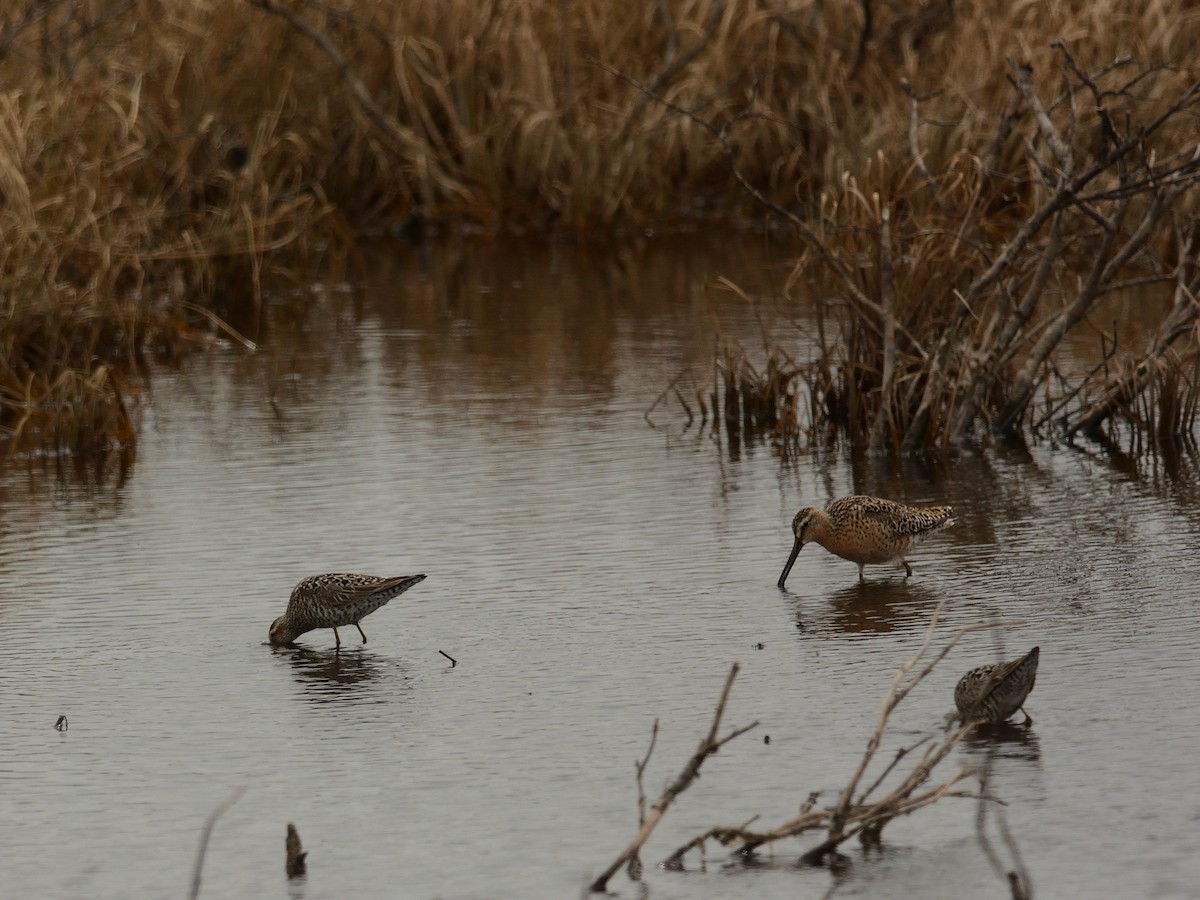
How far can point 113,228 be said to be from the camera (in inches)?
557

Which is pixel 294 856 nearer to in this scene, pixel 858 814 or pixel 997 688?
pixel 858 814

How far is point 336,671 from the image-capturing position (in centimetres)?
750

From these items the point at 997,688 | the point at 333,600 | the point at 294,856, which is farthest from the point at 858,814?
the point at 333,600

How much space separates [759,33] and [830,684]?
14749mm

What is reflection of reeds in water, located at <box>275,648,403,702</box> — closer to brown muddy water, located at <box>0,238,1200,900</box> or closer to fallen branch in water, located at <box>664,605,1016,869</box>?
brown muddy water, located at <box>0,238,1200,900</box>

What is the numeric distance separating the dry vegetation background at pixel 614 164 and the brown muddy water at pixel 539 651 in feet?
1.87

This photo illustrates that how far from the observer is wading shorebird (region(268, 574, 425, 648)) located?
7574mm

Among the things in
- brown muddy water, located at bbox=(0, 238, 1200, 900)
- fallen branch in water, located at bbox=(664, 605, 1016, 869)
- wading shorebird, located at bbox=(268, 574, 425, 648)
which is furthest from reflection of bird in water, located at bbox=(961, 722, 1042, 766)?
wading shorebird, located at bbox=(268, 574, 425, 648)

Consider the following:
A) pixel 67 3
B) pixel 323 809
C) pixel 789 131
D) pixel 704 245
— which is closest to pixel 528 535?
pixel 323 809

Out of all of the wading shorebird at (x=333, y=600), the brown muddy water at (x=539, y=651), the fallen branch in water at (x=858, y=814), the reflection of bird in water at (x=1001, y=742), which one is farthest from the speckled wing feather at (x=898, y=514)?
the fallen branch in water at (x=858, y=814)

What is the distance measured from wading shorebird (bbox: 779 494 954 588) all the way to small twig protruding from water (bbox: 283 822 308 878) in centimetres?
334

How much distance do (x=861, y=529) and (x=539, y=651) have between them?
155cm

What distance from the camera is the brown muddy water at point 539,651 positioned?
218 inches

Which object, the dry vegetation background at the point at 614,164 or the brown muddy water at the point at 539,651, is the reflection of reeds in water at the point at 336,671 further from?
the dry vegetation background at the point at 614,164
